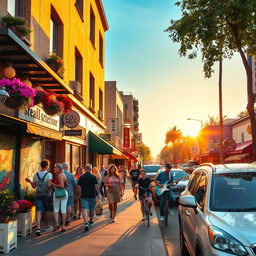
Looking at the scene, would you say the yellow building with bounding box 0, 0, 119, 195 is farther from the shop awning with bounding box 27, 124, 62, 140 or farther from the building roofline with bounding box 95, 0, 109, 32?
the building roofline with bounding box 95, 0, 109, 32

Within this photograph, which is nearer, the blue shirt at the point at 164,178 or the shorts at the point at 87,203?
the shorts at the point at 87,203

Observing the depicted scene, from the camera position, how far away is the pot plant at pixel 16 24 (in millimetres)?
8703

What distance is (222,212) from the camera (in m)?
4.59

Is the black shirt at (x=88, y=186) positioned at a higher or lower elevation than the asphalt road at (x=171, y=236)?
higher

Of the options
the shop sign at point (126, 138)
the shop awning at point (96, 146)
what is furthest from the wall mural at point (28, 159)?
the shop sign at point (126, 138)

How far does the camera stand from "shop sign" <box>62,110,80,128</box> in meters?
13.5

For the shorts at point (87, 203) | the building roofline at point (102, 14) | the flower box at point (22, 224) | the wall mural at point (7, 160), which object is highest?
the building roofline at point (102, 14)

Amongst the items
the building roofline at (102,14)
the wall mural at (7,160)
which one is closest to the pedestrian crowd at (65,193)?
the wall mural at (7,160)

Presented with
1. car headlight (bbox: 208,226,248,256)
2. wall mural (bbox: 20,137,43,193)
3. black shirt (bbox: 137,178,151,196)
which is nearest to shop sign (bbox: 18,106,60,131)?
wall mural (bbox: 20,137,43,193)

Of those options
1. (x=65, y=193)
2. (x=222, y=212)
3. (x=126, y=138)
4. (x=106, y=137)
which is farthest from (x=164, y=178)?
(x=126, y=138)

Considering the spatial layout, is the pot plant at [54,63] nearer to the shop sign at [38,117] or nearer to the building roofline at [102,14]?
the shop sign at [38,117]

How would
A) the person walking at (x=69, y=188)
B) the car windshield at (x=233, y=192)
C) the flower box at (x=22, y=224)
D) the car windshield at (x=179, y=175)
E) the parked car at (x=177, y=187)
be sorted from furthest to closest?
1. the car windshield at (x=179, y=175)
2. the parked car at (x=177, y=187)
3. the person walking at (x=69, y=188)
4. the flower box at (x=22, y=224)
5. the car windshield at (x=233, y=192)

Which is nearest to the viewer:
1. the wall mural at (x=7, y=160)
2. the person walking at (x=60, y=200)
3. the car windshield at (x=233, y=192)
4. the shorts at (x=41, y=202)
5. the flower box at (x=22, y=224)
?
the car windshield at (x=233, y=192)

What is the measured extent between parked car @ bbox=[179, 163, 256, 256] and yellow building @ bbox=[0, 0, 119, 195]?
448 cm
